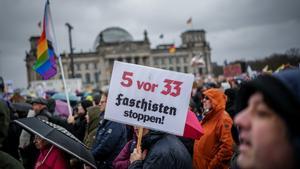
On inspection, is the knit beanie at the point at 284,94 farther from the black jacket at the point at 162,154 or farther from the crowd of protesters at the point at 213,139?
the black jacket at the point at 162,154

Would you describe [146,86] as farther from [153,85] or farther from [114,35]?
[114,35]

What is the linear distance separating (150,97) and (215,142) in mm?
1559

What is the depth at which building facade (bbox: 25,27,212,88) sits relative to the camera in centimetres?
8575

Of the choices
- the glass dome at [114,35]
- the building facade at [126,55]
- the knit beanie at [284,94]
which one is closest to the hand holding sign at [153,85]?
the knit beanie at [284,94]

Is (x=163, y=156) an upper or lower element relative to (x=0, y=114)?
lower

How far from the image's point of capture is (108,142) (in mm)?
4145

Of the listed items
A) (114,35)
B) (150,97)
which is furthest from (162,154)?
(114,35)

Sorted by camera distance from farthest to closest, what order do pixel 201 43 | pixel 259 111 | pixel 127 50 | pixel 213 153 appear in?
pixel 201 43
pixel 127 50
pixel 213 153
pixel 259 111

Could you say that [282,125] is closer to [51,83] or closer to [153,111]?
[153,111]

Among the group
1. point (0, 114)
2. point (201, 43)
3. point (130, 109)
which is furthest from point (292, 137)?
point (201, 43)

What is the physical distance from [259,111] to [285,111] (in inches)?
4.0

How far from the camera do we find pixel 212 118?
4.20m

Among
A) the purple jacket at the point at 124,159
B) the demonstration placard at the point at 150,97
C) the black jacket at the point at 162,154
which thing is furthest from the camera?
the purple jacket at the point at 124,159

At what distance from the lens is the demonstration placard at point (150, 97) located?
2803mm
